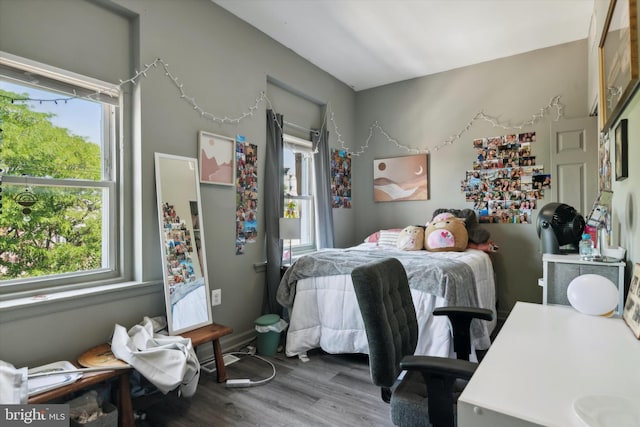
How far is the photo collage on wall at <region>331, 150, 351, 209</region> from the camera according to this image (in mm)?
4438

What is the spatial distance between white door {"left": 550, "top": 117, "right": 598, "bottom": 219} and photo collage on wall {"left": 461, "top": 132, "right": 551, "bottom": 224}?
14 cm

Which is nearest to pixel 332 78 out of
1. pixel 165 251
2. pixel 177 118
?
pixel 177 118

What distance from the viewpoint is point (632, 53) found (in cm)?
134

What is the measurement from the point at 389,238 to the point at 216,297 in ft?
6.76

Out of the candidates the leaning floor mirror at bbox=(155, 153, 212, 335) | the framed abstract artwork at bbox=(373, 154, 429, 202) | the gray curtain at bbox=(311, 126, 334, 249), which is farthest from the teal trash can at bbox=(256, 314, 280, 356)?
the framed abstract artwork at bbox=(373, 154, 429, 202)

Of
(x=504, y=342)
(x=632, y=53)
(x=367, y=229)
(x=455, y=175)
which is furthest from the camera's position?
(x=367, y=229)

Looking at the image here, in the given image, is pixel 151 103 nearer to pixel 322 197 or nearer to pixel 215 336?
pixel 215 336

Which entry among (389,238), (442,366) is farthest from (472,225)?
(442,366)

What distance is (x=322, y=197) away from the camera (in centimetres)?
404

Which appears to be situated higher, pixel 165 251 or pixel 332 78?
pixel 332 78

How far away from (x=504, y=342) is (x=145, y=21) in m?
2.78

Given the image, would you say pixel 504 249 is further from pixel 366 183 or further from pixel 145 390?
pixel 145 390

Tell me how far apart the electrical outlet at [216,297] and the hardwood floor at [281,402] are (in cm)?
50

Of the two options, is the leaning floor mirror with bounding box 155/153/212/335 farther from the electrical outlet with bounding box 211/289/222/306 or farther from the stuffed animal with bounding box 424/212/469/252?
the stuffed animal with bounding box 424/212/469/252
